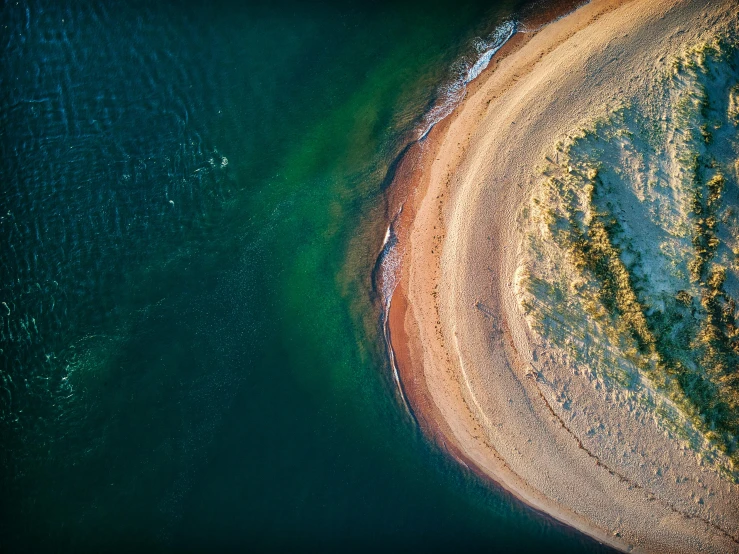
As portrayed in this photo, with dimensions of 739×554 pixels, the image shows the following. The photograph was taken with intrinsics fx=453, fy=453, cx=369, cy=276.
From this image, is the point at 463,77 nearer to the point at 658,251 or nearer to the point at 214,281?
the point at 658,251

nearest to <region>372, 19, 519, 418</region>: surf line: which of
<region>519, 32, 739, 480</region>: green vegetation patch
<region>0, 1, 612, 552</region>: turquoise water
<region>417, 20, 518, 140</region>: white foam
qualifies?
<region>417, 20, 518, 140</region>: white foam

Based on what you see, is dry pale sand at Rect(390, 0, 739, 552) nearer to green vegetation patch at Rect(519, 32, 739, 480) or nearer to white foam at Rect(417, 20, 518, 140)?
green vegetation patch at Rect(519, 32, 739, 480)

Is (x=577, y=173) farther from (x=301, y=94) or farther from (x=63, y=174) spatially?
(x=63, y=174)

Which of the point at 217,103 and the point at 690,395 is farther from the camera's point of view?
the point at 217,103

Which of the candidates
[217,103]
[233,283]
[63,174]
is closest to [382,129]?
[217,103]

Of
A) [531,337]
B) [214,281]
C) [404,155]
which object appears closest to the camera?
[531,337]

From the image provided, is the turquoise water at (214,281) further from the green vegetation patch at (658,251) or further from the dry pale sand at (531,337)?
the green vegetation patch at (658,251)

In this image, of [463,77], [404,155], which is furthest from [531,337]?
[463,77]
